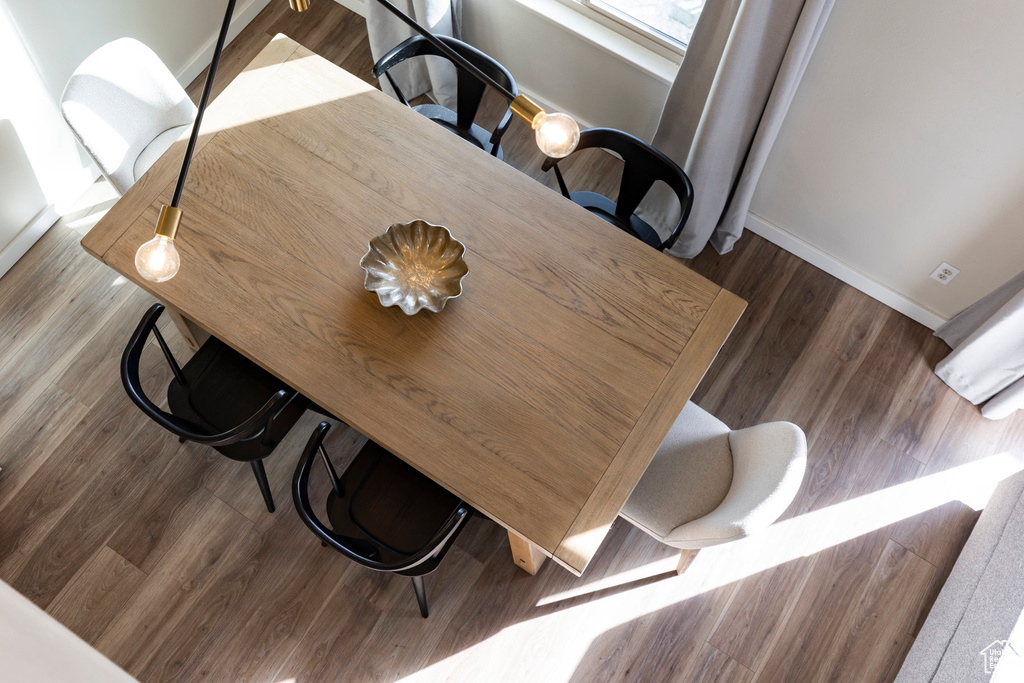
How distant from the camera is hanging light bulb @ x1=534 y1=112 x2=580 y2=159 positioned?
5.24ft

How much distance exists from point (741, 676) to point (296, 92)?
2328 mm

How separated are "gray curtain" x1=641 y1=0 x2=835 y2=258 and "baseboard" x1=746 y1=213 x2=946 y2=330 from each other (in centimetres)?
17

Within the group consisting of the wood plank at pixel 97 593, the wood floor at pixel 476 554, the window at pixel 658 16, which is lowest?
the wood plank at pixel 97 593

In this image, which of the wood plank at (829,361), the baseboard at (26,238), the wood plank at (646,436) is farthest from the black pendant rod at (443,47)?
the baseboard at (26,238)

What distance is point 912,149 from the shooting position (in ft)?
8.11

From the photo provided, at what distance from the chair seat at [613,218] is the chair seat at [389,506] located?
3.56ft

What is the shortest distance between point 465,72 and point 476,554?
5.52 feet

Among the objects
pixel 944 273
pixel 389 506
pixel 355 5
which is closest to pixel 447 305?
pixel 389 506

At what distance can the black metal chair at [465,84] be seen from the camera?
8.70ft

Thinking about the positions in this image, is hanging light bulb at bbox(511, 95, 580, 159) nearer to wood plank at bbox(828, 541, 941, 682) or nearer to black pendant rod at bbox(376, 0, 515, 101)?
black pendant rod at bbox(376, 0, 515, 101)

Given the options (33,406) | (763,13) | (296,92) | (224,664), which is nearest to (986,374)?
(763,13)

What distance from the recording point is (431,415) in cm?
204

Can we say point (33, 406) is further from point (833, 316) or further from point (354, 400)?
point (833, 316)

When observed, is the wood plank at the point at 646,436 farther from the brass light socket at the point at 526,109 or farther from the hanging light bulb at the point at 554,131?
the brass light socket at the point at 526,109
